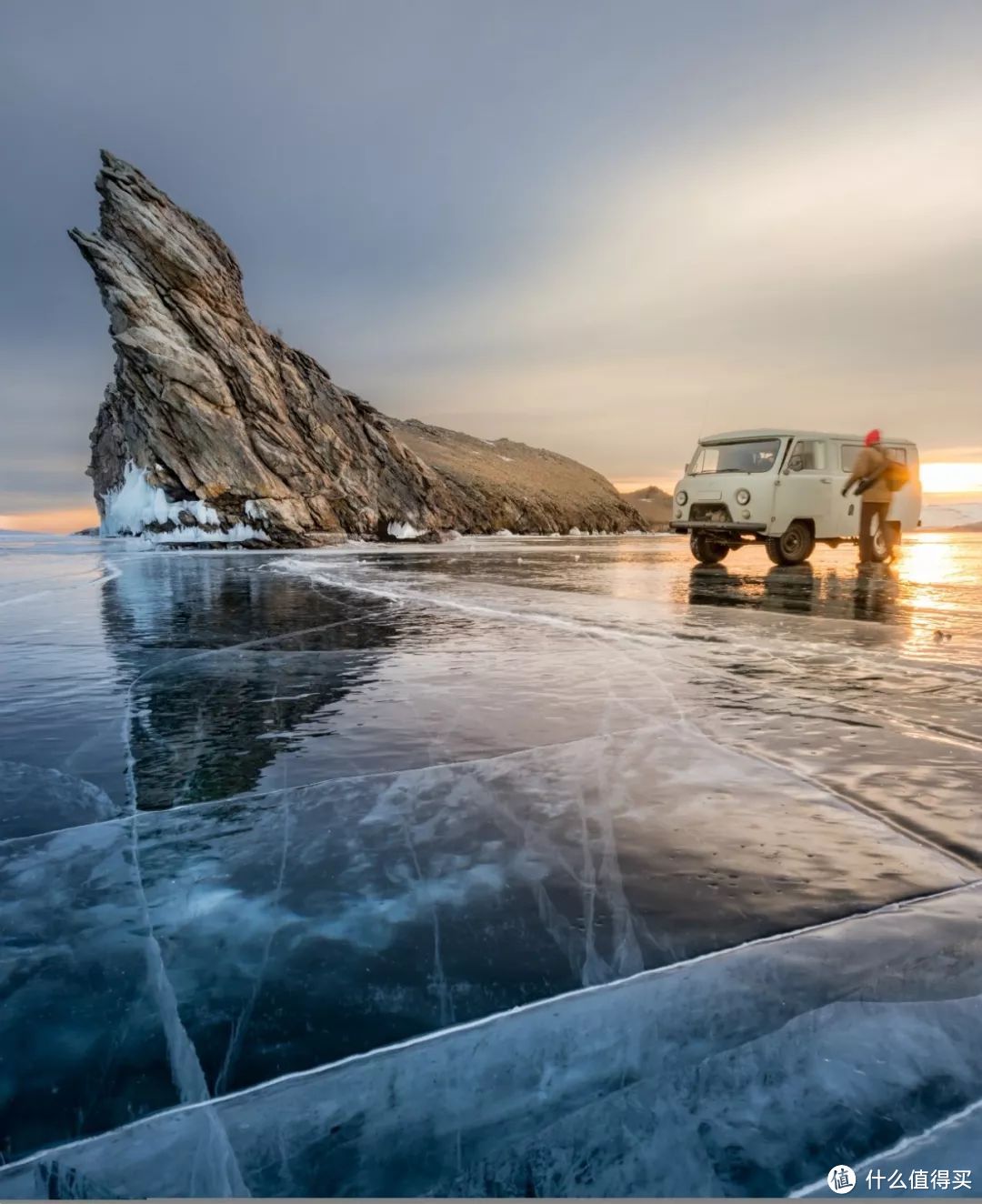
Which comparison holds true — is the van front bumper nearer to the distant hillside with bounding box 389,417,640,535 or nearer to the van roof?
the van roof

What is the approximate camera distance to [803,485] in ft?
43.0

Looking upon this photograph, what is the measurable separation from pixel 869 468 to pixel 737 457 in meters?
2.14

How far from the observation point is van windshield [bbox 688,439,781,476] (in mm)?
13102

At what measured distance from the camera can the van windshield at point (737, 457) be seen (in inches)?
516

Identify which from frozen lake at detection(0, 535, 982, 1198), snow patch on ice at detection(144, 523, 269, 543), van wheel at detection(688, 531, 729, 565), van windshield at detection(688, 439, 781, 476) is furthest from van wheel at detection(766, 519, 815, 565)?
snow patch on ice at detection(144, 523, 269, 543)

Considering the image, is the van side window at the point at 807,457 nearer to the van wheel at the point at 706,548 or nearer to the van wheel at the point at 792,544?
the van wheel at the point at 792,544

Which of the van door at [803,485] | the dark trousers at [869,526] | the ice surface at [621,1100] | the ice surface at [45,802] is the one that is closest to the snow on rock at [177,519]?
the van door at [803,485]

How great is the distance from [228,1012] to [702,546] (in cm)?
1495

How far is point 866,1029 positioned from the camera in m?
1.44

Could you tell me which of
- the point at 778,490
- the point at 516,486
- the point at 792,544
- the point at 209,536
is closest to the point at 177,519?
the point at 209,536

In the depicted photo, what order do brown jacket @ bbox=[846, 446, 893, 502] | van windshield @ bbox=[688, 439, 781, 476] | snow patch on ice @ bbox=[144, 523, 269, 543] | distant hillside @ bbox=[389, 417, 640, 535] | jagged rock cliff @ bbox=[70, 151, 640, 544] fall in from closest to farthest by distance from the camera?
brown jacket @ bbox=[846, 446, 893, 502], van windshield @ bbox=[688, 439, 781, 476], jagged rock cliff @ bbox=[70, 151, 640, 544], snow patch on ice @ bbox=[144, 523, 269, 543], distant hillside @ bbox=[389, 417, 640, 535]

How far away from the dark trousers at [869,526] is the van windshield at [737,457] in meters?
2.16

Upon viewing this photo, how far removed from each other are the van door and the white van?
16mm

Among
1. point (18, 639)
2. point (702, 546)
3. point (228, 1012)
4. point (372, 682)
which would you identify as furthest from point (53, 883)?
point (702, 546)
